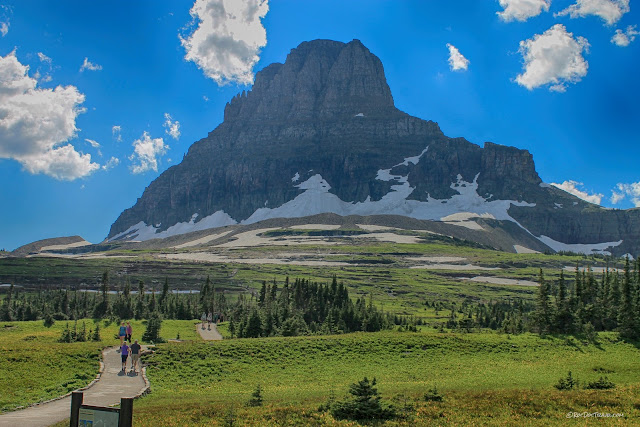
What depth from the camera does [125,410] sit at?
14.1 meters

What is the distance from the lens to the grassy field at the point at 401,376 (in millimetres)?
24125

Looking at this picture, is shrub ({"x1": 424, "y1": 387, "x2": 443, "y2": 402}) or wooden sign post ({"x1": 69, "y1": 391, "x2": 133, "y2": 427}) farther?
shrub ({"x1": 424, "y1": 387, "x2": 443, "y2": 402})

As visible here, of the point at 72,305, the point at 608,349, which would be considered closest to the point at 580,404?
the point at 608,349

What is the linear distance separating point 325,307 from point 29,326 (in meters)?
43.9

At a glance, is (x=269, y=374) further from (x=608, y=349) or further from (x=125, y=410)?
(x=608, y=349)

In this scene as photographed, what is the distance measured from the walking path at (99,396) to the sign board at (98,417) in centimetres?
1014

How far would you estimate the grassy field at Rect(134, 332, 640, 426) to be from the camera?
2412 centimetres

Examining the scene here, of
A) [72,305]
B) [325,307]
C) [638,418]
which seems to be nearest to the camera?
[638,418]

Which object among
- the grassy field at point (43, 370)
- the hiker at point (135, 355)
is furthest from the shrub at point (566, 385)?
the grassy field at point (43, 370)

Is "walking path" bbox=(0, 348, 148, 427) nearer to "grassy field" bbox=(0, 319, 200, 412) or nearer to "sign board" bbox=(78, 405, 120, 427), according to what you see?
"grassy field" bbox=(0, 319, 200, 412)

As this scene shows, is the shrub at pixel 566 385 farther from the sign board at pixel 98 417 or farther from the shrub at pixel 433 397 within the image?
the sign board at pixel 98 417

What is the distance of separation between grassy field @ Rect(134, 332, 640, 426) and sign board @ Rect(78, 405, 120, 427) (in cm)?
754

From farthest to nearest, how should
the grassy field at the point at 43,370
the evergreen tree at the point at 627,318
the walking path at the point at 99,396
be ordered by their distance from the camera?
the evergreen tree at the point at 627,318 → the grassy field at the point at 43,370 → the walking path at the point at 99,396

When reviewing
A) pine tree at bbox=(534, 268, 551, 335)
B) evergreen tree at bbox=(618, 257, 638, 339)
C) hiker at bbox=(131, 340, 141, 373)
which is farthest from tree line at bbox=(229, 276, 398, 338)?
evergreen tree at bbox=(618, 257, 638, 339)
